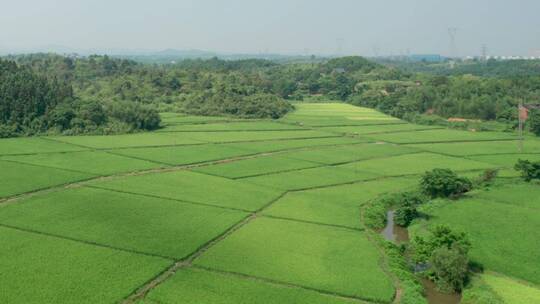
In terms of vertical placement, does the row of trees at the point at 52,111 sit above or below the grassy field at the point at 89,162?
above

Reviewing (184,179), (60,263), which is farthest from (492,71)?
(60,263)

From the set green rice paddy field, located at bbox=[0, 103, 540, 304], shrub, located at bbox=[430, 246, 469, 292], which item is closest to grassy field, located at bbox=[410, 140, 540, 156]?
green rice paddy field, located at bbox=[0, 103, 540, 304]

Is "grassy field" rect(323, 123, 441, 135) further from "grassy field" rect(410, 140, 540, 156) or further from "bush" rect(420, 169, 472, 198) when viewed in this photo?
"bush" rect(420, 169, 472, 198)

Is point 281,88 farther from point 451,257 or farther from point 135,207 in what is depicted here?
point 451,257

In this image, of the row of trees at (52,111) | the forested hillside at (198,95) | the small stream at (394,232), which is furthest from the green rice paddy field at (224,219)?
the forested hillside at (198,95)

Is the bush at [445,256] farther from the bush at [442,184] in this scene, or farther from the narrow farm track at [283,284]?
the bush at [442,184]

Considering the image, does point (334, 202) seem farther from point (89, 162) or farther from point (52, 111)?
point (52, 111)

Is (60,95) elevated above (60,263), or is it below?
above

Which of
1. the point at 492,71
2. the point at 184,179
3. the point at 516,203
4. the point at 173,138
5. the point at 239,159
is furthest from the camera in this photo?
the point at 492,71
